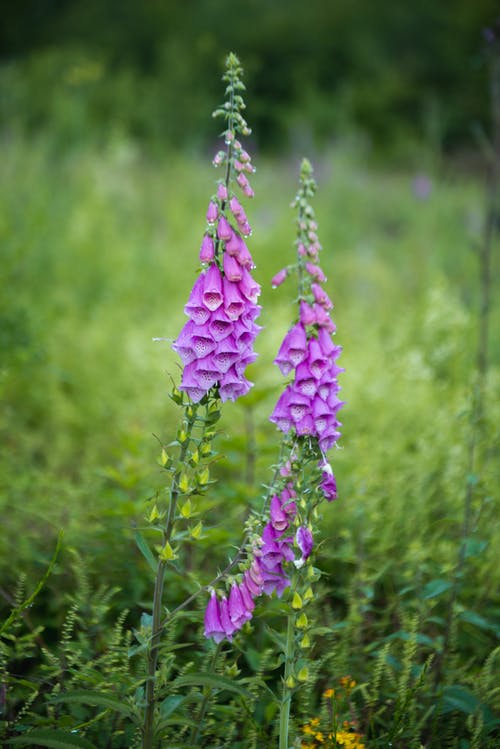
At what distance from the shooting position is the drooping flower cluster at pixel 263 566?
1.34 metres

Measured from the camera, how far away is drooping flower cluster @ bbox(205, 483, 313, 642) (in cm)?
134

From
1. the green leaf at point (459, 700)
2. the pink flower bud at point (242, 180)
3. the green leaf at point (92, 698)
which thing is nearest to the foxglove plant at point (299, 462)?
the pink flower bud at point (242, 180)

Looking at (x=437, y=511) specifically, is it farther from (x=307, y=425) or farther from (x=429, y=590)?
(x=307, y=425)

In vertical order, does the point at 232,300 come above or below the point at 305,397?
above

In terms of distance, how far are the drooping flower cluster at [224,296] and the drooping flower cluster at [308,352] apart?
0.09m

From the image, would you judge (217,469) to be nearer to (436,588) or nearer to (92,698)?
(436,588)

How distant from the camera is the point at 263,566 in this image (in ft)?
4.73

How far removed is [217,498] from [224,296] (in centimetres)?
161

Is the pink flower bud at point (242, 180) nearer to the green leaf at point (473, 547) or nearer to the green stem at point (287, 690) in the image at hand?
the green stem at point (287, 690)

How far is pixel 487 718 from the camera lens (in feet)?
5.57

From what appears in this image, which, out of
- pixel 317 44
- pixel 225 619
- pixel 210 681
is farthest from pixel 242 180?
pixel 317 44

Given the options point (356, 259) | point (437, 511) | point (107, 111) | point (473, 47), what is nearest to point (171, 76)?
point (107, 111)

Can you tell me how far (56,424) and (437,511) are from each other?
2.14 metres

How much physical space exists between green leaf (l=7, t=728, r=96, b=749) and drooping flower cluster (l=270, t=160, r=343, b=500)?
81cm
